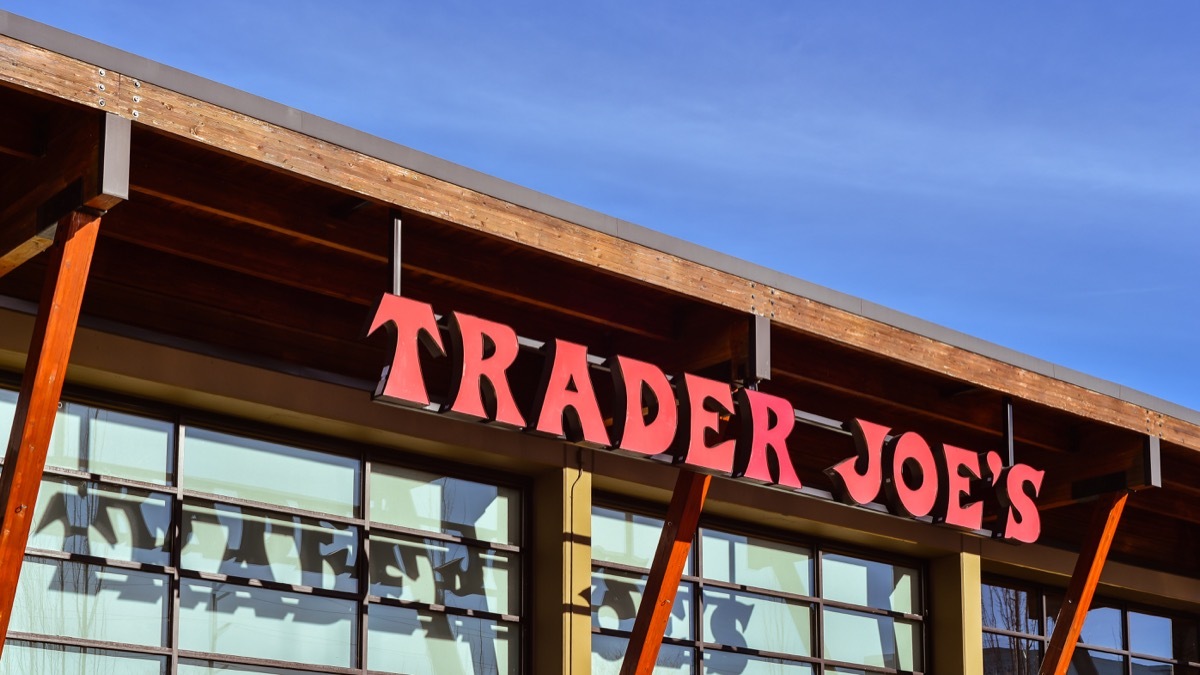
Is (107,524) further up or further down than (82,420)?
further down

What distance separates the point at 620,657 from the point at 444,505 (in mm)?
2437

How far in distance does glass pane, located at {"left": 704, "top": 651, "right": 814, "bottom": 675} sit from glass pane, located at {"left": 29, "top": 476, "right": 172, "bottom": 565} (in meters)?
6.03

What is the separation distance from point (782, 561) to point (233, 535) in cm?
651

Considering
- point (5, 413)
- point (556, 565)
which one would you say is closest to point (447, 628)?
point (556, 565)

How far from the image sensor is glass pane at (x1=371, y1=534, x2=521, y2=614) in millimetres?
14672

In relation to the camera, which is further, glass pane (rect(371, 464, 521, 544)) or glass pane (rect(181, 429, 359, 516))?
glass pane (rect(371, 464, 521, 544))

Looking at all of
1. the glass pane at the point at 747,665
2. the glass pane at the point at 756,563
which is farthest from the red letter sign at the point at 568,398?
the glass pane at the point at 747,665

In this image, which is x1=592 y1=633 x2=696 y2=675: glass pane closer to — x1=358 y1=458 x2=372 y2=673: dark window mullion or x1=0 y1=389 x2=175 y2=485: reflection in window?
x1=358 y1=458 x2=372 y2=673: dark window mullion

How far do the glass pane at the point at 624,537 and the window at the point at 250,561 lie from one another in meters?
0.96

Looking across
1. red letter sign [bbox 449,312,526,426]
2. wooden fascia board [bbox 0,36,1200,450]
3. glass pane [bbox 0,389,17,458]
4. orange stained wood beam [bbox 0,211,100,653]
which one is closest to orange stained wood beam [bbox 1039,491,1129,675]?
wooden fascia board [bbox 0,36,1200,450]

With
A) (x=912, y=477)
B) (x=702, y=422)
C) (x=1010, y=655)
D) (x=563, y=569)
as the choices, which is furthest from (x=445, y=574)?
(x=1010, y=655)

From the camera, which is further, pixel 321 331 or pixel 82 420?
pixel 321 331

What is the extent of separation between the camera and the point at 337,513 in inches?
571

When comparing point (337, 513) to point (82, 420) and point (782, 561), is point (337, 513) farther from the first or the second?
point (782, 561)
